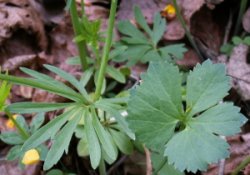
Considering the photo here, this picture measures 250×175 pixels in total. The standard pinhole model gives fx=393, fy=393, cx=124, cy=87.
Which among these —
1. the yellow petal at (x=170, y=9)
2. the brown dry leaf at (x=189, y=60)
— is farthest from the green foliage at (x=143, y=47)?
the yellow petal at (x=170, y=9)

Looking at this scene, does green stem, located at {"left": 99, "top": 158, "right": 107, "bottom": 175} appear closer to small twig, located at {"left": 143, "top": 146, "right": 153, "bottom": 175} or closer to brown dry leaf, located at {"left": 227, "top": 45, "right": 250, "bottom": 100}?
small twig, located at {"left": 143, "top": 146, "right": 153, "bottom": 175}

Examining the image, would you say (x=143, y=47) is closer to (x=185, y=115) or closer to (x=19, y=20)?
(x=19, y=20)

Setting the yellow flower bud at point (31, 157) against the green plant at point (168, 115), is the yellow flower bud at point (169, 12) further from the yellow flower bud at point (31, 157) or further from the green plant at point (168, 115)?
the yellow flower bud at point (31, 157)

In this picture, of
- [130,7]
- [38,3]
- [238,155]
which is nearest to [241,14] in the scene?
[130,7]

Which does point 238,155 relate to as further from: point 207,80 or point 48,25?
point 48,25

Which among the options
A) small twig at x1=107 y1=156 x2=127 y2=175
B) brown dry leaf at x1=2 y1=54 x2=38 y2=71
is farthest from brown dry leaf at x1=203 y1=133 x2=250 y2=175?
brown dry leaf at x1=2 y1=54 x2=38 y2=71

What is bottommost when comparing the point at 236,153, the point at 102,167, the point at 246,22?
the point at 236,153

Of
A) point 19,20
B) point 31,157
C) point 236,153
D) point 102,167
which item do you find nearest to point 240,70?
point 236,153
